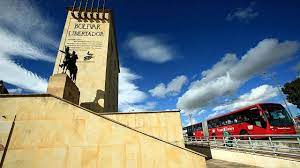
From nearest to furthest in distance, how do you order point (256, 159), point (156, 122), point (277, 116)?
point (256, 159) → point (156, 122) → point (277, 116)

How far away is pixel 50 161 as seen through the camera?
5.38 meters

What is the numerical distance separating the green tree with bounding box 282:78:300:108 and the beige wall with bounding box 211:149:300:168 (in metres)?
31.4

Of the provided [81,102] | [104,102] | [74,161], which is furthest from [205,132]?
[74,161]

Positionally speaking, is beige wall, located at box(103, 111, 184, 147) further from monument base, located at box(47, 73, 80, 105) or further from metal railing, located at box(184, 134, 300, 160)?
metal railing, located at box(184, 134, 300, 160)

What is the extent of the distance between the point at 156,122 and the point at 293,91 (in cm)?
3726

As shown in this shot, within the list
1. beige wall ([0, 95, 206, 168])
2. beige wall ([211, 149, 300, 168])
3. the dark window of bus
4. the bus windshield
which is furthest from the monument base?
the bus windshield

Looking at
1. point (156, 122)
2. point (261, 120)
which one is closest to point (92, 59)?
point (156, 122)

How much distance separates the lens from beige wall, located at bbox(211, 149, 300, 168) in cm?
692

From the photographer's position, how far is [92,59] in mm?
16203

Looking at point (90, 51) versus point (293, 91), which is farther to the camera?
point (293, 91)

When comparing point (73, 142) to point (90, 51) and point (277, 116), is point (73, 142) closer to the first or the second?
point (90, 51)

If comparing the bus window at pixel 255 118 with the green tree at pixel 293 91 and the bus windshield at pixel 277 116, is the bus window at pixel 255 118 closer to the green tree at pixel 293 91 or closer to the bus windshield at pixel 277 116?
the bus windshield at pixel 277 116

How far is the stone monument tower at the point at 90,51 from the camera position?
48.3 ft

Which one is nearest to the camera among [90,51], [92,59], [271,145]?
[271,145]
